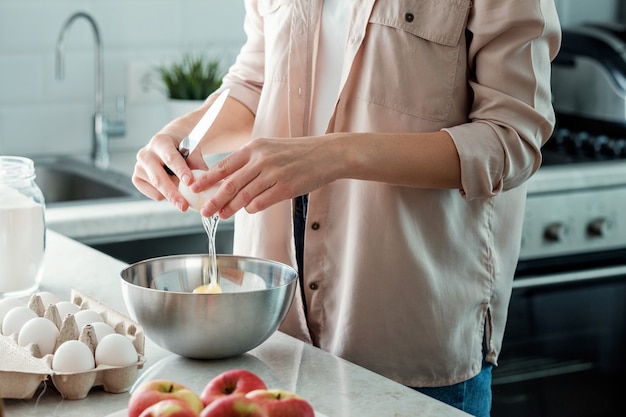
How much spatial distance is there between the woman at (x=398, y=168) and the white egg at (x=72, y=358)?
241 millimetres

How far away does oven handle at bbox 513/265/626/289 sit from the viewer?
2.47m

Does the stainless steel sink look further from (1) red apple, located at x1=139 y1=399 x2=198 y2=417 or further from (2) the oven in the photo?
(1) red apple, located at x1=139 y1=399 x2=198 y2=417

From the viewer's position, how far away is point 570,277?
8.29 ft

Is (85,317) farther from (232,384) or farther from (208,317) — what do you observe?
(232,384)

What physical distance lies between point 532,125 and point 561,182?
1.20m

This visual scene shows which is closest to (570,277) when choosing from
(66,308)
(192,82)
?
(192,82)

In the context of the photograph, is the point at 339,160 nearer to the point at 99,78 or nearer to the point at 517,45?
the point at 517,45

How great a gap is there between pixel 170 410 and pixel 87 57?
79.0 inches

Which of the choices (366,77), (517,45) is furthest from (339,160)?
(517,45)

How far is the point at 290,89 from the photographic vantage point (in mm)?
1468

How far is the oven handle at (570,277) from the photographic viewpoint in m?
2.47

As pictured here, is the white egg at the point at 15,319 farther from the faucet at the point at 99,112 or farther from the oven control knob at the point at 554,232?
the oven control knob at the point at 554,232

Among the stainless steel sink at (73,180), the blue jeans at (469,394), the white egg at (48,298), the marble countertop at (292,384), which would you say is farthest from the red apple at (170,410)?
the stainless steel sink at (73,180)

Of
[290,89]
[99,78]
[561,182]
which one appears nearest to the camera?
[290,89]
